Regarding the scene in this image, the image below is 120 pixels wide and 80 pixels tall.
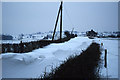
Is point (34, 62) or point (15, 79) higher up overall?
point (34, 62)

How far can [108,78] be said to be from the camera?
4.99m

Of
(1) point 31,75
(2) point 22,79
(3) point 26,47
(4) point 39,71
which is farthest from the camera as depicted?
(3) point 26,47

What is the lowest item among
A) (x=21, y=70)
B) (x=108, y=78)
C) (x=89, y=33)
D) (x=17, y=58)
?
(x=108, y=78)

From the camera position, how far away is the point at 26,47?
31.3 ft

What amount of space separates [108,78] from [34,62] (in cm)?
333

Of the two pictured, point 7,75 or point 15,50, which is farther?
point 15,50

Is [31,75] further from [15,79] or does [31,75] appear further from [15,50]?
[15,50]

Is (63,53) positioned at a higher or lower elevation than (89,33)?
lower

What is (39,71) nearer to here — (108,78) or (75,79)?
(75,79)

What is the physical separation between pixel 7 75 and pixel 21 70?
0.56 m

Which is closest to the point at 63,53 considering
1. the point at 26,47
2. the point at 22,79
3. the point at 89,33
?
the point at 26,47

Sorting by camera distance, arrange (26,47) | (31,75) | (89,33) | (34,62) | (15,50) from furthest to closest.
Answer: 1. (89,33)
2. (26,47)
3. (15,50)
4. (34,62)
5. (31,75)

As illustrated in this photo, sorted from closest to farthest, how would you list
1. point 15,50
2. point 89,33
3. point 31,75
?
point 31,75 → point 15,50 → point 89,33

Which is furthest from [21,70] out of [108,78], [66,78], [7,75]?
[108,78]
